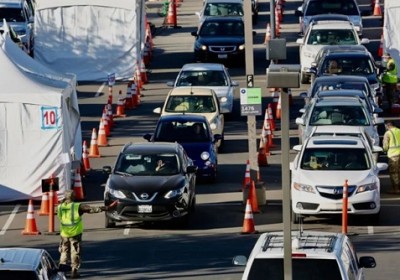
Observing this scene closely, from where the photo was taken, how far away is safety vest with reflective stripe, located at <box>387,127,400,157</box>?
3391 cm

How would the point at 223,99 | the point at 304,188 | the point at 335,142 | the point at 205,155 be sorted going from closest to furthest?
1. the point at 304,188
2. the point at 335,142
3. the point at 205,155
4. the point at 223,99

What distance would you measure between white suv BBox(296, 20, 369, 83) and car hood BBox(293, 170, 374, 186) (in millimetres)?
17325

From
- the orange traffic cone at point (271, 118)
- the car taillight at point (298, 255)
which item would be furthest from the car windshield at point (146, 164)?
the car taillight at point (298, 255)

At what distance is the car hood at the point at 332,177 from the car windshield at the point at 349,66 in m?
12.7

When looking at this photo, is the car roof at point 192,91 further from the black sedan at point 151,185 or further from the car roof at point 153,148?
the black sedan at point 151,185

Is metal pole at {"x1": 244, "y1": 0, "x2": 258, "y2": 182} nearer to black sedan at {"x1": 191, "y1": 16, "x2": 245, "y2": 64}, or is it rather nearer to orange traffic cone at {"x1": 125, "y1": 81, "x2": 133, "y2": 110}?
orange traffic cone at {"x1": 125, "y1": 81, "x2": 133, "y2": 110}

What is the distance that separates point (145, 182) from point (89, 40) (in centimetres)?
2025

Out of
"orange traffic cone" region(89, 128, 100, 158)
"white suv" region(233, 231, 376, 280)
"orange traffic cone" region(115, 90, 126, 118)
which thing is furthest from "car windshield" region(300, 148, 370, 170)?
"orange traffic cone" region(115, 90, 126, 118)

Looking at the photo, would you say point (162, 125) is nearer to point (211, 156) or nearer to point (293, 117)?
point (211, 156)

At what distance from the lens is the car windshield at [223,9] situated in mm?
55812

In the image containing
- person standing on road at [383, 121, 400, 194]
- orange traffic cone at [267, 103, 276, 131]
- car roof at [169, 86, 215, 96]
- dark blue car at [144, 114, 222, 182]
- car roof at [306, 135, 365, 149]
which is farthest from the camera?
orange traffic cone at [267, 103, 276, 131]

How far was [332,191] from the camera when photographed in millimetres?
29953

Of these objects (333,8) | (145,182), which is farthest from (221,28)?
(145,182)

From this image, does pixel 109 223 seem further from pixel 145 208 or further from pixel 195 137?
pixel 195 137
